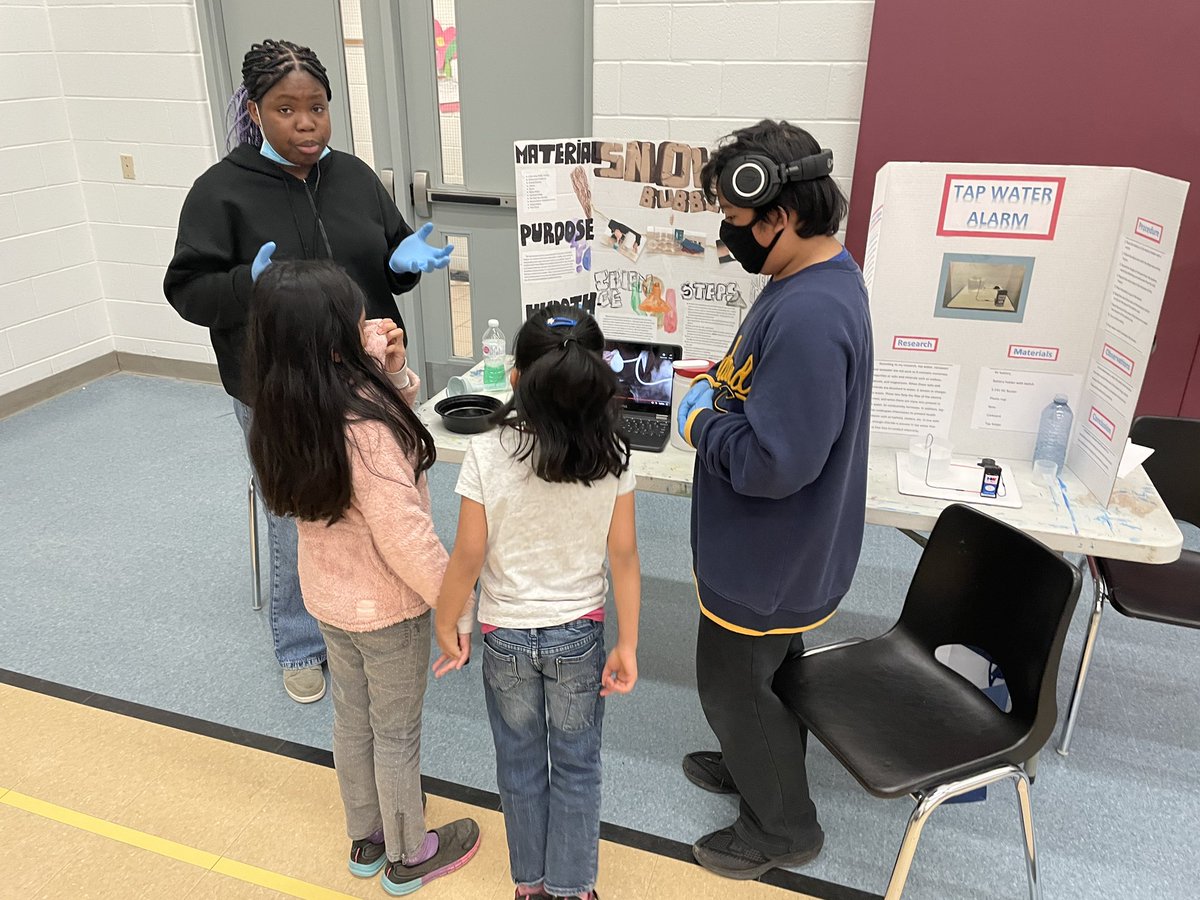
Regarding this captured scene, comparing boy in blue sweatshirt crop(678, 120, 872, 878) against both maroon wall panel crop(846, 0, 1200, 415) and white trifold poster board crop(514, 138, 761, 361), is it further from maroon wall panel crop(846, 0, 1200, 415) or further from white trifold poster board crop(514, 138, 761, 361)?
maroon wall panel crop(846, 0, 1200, 415)

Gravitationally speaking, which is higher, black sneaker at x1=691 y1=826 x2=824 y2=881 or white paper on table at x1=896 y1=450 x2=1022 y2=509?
white paper on table at x1=896 y1=450 x2=1022 y2=509

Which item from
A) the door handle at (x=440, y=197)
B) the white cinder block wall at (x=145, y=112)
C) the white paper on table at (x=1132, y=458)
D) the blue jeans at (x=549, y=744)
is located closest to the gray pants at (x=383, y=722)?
the blue jeans at (x=549, y=744)

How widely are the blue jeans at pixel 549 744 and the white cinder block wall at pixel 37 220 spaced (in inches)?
143

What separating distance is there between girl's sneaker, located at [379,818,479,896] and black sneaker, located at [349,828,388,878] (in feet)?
0.09

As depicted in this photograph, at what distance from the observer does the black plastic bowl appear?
6.97 ft

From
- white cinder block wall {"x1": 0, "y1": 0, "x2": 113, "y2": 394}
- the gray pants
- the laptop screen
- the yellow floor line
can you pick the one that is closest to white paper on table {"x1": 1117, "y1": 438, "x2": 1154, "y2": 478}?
the laptop screen

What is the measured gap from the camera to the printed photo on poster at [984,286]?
6.46 ft

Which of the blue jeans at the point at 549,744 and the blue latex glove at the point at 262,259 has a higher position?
the blue latex glove at the point at 262,259

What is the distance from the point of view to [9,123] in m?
3.84

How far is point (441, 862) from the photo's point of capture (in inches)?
69.9

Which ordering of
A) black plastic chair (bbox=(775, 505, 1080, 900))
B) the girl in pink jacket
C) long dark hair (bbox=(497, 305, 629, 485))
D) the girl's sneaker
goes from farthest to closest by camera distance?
the girl's sneaker
black plastic chair (bbox=(775, 505, 1080, 900))
the girl in pink jacket
long dark hair (bbox=(497, 305, 629, 485))

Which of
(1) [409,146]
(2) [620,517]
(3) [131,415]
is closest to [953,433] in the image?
(2) [620,517]

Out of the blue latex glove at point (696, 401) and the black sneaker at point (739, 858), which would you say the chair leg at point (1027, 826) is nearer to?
the black sneaker at point (739, 858)

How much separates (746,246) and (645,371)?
956 mm
